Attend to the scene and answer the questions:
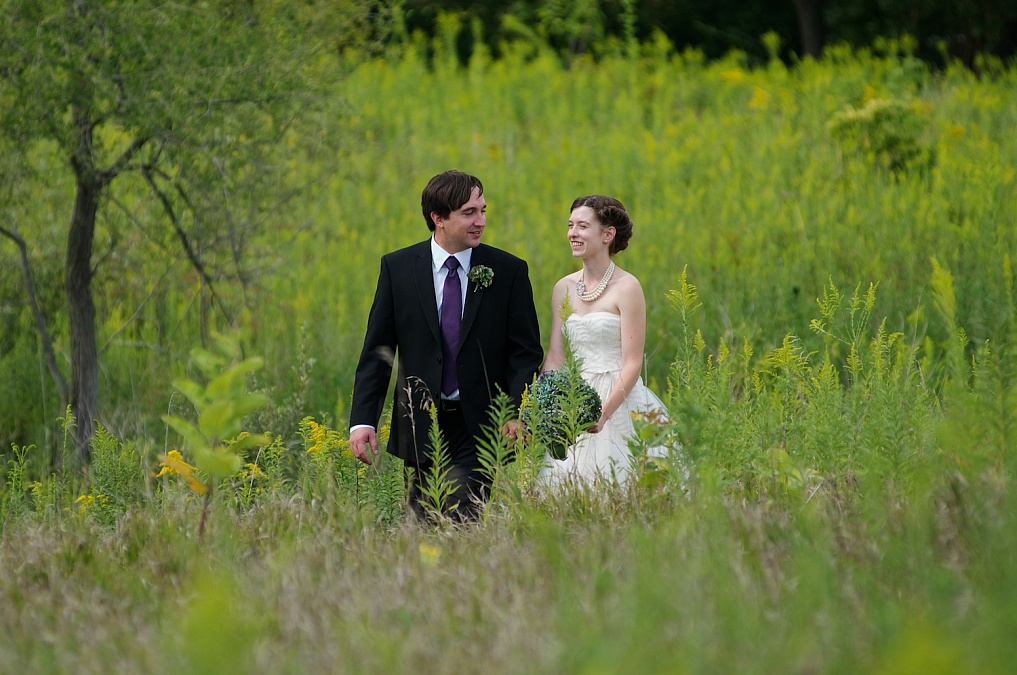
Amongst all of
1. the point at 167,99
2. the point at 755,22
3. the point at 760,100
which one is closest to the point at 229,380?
the point at 167,99

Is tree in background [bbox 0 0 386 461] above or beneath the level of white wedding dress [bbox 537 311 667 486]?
above

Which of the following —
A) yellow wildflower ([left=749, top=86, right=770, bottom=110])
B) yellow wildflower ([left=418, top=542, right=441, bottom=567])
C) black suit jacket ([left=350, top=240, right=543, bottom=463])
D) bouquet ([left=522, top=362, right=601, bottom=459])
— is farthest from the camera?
yellow wildflower ([left=749, top=86, right=770, bottom=110])

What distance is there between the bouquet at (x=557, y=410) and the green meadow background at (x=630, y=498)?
12 centimetres

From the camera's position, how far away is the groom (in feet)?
15.2

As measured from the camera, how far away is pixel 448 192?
457cm

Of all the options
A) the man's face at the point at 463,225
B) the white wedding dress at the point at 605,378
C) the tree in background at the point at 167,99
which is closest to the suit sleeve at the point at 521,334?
the man's face at the point at 463,225

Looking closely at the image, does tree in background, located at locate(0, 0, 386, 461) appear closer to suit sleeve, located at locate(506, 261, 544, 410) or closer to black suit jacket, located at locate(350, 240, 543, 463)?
black suit jacket, located at locate(350, 240, 543, 463)

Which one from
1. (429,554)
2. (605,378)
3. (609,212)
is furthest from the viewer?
(605,378)

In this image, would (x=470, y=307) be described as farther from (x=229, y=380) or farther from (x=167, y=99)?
(x=167, y=99)

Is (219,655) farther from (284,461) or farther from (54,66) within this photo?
(54,66)

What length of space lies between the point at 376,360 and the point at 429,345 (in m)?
0.26

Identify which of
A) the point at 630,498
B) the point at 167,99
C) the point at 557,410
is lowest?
the point at 630,498

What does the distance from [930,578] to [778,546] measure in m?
0.61

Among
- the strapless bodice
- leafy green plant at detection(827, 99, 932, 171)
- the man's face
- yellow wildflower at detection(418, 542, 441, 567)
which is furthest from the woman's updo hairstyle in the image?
leafy green plant at detection(827, 99, 932, 171)
